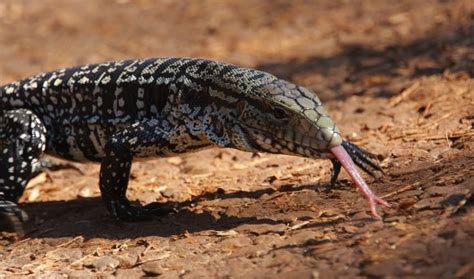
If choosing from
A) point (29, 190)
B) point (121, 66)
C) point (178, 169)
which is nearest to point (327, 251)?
point (121, 66)

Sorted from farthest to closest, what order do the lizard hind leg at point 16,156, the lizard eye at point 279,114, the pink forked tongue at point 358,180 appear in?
the lizard hind leg at point 16,156
the lizard eye at point 279,114
the pink forked tongue at point 358,180

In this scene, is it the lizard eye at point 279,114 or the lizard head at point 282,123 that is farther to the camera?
the lizard eye at point 279,114

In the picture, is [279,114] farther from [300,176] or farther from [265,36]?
[265,36]

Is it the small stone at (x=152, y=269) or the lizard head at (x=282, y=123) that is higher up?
the lizard head at (x=282, y=123)

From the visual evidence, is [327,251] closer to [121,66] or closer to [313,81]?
[121,66]

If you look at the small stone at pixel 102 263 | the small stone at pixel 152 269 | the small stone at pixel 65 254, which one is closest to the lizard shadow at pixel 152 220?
the small stone at pixel 65 254

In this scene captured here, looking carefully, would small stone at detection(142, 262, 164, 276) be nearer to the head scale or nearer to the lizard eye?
the head scale

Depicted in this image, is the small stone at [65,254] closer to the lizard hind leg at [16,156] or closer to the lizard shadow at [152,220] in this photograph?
the lizard shadow at [152,220]
